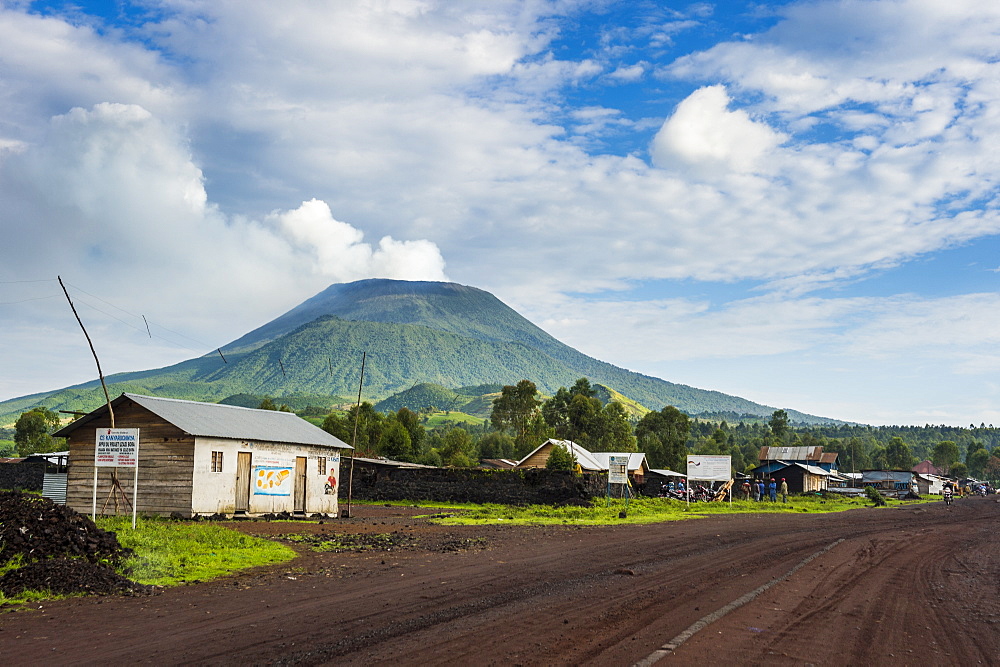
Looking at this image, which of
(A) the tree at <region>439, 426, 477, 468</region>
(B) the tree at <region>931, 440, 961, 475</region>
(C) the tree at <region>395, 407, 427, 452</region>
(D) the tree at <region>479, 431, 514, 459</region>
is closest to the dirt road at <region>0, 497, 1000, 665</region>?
(A) the tree at <region>439, 426, 477, 468</region>

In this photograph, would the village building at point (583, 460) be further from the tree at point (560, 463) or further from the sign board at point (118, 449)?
the sign board at point (118, 449)

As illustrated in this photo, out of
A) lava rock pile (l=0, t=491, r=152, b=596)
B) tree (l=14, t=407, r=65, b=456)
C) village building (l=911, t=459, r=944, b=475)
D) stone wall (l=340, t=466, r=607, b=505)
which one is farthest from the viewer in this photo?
village building (l=911, t=459, r=944, b=475)

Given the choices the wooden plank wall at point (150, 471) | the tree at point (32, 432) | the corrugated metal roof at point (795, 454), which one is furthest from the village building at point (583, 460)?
the tree at point (32, 432)

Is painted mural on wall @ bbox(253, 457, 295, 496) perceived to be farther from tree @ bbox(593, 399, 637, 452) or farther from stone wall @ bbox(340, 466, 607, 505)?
tree @ bbox(593, 399, 637, 452)

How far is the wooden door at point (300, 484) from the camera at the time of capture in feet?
108

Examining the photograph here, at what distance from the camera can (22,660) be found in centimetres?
782

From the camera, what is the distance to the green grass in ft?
44.7

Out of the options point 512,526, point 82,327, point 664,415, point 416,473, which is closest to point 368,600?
point 512,526

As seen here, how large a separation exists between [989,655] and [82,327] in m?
29.8

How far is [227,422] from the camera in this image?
3123cm

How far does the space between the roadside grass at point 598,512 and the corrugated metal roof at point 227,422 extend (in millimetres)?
6971

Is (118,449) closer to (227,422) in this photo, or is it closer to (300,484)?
(227,422)

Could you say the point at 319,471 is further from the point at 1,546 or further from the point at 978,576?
the point at 978,576

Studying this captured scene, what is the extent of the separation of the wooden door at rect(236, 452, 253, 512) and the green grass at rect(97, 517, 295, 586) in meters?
9.11
